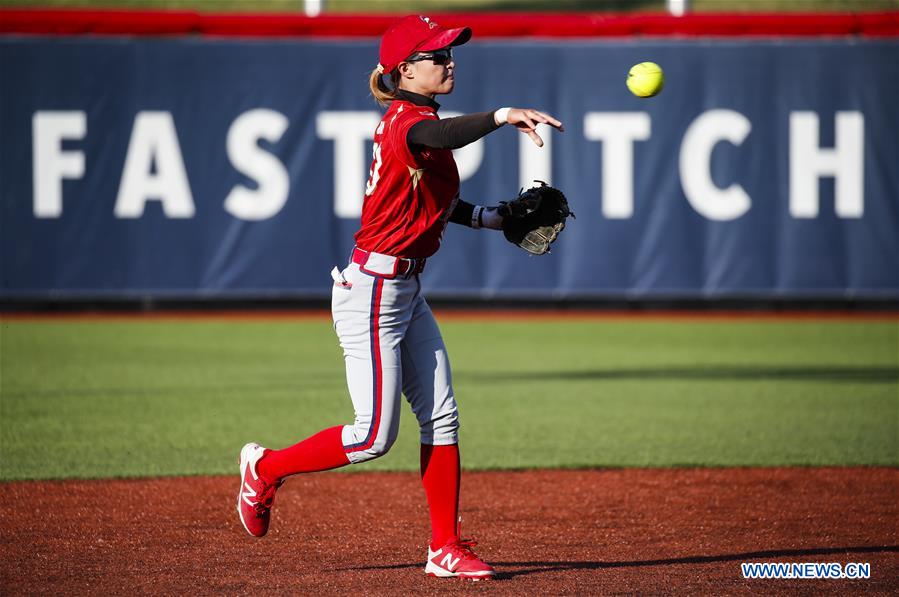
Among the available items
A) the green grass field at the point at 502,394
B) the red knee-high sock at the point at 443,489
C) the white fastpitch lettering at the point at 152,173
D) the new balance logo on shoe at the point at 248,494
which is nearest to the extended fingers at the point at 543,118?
the red knee-high sock at the point at 443,489

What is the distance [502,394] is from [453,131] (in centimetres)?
573

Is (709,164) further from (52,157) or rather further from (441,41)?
(441,41)

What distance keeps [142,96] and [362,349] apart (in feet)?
35.0

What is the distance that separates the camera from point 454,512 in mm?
4645

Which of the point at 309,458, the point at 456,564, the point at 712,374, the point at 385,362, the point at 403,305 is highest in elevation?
the point at 403,305

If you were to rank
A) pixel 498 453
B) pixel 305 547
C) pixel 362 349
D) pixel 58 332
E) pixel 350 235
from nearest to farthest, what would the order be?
pixel 362 349 < pixel 305 547 < pixel 498 453 < pixel 58 332 < pixel 350 235

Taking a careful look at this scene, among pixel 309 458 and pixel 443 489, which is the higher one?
pixel 309 458

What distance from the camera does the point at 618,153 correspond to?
14.5m

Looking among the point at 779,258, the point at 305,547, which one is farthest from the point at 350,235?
the point at 305,547

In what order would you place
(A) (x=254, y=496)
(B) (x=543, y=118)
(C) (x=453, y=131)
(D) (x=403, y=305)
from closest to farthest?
(B) (x=543, y=118), (C) (x=453, y=131), (D) (x=403, y=305), (A) (x=254, y=496)

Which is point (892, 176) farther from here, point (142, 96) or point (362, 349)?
point (362, 349)

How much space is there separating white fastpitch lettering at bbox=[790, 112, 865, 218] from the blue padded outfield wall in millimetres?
22

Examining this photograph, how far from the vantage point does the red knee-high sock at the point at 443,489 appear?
A: 4.63 meters

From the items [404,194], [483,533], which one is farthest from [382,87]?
[483,533]
